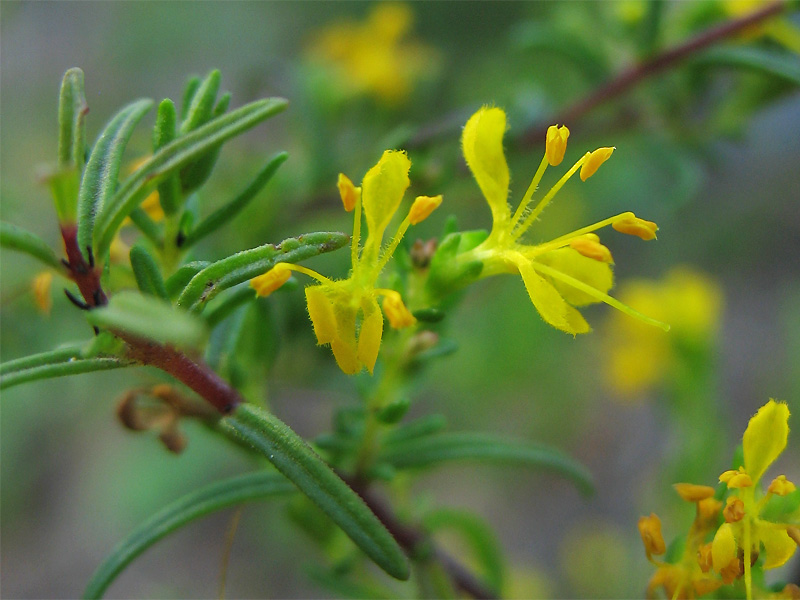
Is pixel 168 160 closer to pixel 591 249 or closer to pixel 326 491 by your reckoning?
pixel 326 491

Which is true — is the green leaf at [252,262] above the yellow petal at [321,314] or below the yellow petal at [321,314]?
above

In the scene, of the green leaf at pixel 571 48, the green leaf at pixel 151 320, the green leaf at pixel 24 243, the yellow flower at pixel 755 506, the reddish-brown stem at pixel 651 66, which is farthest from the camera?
the green leaf at pixel 571 48

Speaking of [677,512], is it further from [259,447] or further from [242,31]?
[242,31]

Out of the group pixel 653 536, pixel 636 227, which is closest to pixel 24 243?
pixel 636 227

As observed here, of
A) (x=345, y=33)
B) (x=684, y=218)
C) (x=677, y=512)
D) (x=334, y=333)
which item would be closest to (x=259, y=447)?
(x=334, y=333)

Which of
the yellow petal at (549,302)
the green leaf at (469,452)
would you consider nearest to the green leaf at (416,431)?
the green leaf at (469,452)

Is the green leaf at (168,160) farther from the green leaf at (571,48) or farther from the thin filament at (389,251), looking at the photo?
the green leaf at (571,48)

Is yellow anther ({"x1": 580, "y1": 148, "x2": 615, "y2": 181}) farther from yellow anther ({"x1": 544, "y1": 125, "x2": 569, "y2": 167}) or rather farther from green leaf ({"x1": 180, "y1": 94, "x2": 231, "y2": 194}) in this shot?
green leaf ({"x1": 180, "y1": 94, "x2": 231, "y2": 194})
